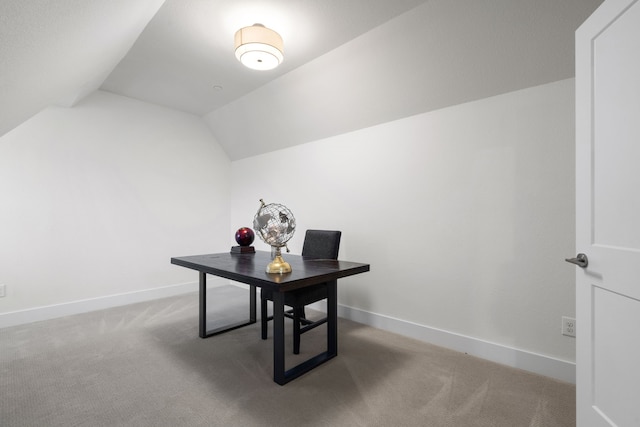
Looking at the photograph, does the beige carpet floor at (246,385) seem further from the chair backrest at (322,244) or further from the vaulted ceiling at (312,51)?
the vaulted ceiling at (312,51)

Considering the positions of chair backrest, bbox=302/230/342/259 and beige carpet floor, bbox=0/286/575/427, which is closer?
beige carpet floor, bbox=0/286/575/427

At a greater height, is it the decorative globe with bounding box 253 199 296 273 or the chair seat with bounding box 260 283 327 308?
the decorative globe with bounding box 253 199 296 273

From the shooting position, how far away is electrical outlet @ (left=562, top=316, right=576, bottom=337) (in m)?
1.87

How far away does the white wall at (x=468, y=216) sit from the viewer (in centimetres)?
196

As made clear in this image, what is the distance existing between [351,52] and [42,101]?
245 centimetres

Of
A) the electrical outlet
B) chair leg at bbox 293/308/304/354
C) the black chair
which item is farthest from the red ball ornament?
the electrical outlet

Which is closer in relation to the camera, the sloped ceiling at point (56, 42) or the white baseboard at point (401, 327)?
the sloped ceiling at point (56, 42)

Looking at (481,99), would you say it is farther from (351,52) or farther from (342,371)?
(342,371)

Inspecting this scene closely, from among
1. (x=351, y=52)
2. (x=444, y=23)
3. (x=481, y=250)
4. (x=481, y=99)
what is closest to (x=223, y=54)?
(x=351, y=52)

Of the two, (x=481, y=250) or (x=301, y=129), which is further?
(x=301, y=129)

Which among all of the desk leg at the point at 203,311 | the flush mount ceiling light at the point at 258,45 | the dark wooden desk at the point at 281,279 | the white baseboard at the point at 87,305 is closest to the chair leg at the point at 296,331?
the dark wooden desk at the point at 281,279

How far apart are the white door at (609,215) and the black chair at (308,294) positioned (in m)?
1.56

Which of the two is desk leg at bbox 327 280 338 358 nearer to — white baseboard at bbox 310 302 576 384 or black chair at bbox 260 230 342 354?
black chair at bbox 260 230 342 354

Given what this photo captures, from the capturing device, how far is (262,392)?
175 cm
